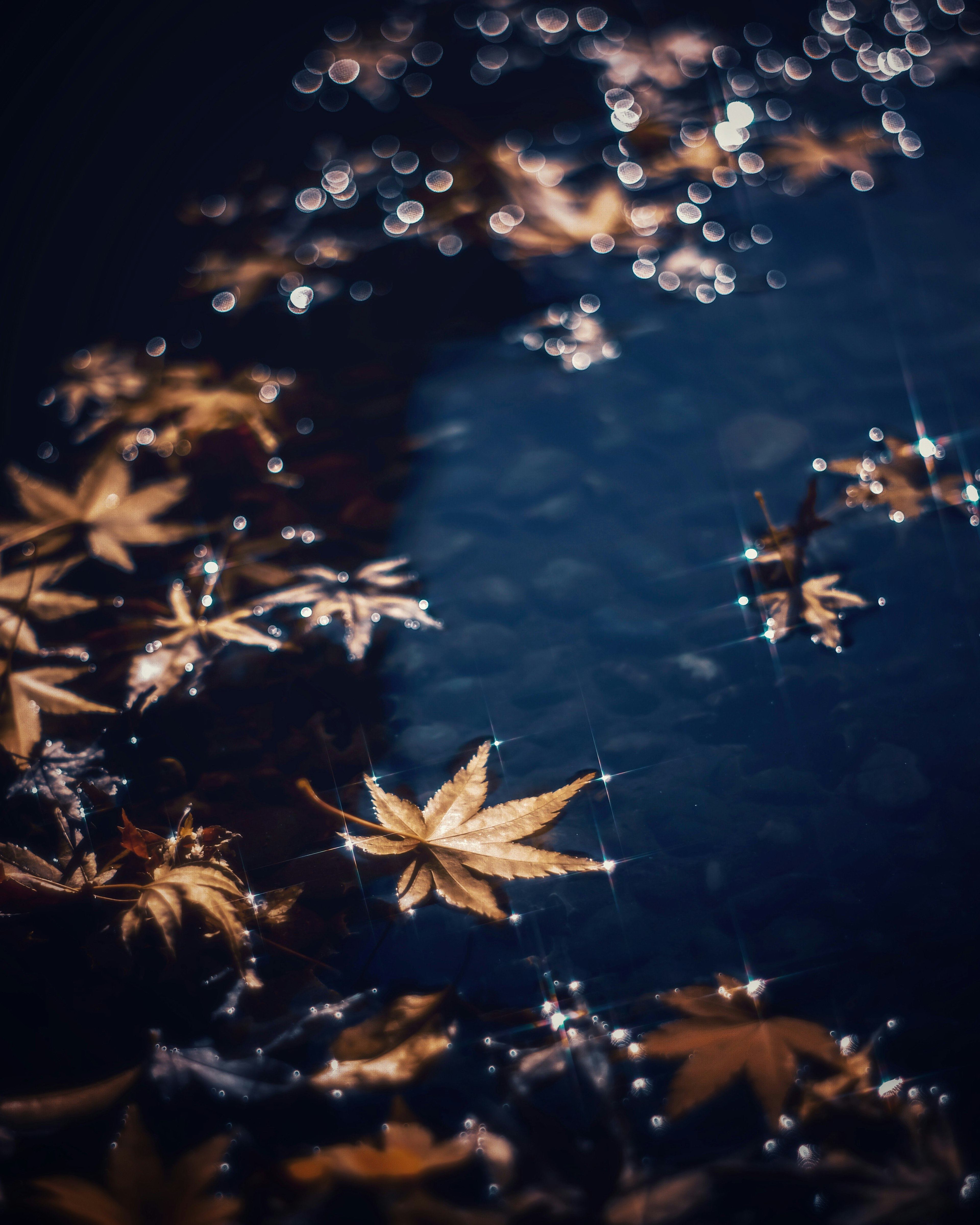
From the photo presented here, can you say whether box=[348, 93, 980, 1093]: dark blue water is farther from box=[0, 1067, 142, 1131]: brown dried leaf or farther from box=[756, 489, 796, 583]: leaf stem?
box=[0, 1067, 142, 1131]: brown dried leaf

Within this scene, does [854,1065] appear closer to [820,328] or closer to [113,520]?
[820,328]

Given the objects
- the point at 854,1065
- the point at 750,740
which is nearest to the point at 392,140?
the point at 750,740

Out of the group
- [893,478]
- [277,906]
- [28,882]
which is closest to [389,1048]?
[277,906]

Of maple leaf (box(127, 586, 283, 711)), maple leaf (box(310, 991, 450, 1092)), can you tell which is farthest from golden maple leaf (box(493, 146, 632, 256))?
maple leaf (box(310, 991, 450, 1092))

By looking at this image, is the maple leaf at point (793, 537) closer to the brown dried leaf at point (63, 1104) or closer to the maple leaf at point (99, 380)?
the brown dried leaf at point (63, 1104)

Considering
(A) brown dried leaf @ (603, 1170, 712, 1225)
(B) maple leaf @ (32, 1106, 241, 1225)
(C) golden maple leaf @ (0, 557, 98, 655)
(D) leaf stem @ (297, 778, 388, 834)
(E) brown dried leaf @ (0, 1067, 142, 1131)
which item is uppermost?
(C) golden maple leaf @ (0, 557, 98, 655)
